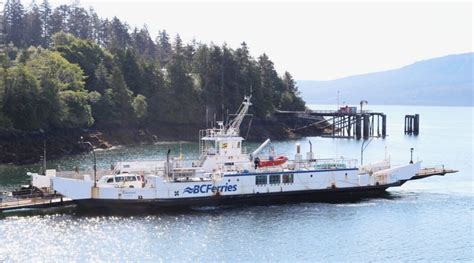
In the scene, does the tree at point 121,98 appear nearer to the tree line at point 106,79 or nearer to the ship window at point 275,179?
the tree line at point 106,79

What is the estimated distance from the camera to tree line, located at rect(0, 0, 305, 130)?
256 feet

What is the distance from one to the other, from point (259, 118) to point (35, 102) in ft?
150

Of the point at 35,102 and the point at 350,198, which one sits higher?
the point at 35,102

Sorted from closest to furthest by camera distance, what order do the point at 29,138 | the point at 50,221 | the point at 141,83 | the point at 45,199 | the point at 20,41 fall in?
the point at 50,221, the point at 45,199, the point at 29,138, the point at 141,83, the point at 20,41

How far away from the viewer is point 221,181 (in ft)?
149

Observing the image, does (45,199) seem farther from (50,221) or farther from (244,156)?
(244,156)

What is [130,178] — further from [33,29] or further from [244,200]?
[33,29]

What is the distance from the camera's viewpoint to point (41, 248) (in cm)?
3459

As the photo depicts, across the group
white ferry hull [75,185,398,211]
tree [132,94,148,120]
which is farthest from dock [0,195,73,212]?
tree [132,94,148,120]

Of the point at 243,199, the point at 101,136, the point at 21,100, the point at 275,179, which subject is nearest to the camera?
the point at 243,199

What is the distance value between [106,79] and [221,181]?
58029 mm

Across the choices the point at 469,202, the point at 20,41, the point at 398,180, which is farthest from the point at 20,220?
the point at 20,41

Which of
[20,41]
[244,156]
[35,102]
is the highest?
[20,41]

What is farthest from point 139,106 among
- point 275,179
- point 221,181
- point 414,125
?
point 414,125
